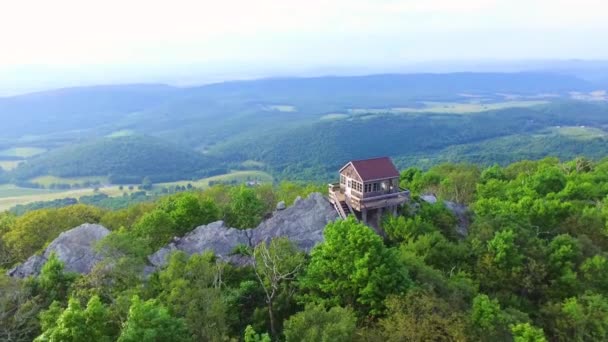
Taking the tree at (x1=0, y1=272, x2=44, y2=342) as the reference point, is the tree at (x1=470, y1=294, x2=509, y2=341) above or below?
below

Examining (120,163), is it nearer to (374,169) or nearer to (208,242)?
(208,242)

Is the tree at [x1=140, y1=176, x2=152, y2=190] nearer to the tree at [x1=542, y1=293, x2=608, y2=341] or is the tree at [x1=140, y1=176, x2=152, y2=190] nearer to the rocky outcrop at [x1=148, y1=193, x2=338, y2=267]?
the rocky outcrop at [x1=148, y1=193, x2=338, y2=267]

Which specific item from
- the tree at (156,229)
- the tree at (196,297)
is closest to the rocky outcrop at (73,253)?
the tree at (156,229)

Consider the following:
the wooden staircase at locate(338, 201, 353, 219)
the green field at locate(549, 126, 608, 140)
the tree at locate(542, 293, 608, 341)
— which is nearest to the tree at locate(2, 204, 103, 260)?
the wooden staircase at locate(338, 201, 353, 219)

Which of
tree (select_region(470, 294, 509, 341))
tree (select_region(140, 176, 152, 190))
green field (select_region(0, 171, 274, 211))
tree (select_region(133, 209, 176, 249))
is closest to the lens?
tree (select_region(470, 294, 509, 341))

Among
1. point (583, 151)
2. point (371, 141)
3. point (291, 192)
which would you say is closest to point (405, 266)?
point (291, 192)

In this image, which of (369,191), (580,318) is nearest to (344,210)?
(369,191)

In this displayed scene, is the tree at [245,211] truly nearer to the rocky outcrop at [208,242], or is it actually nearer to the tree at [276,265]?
the rocky outcrop at [208,242]

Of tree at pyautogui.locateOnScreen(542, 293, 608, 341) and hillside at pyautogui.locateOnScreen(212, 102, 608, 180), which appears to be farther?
hillside at pyautogui.locateOnScreen(212, 102, 608, 180)
